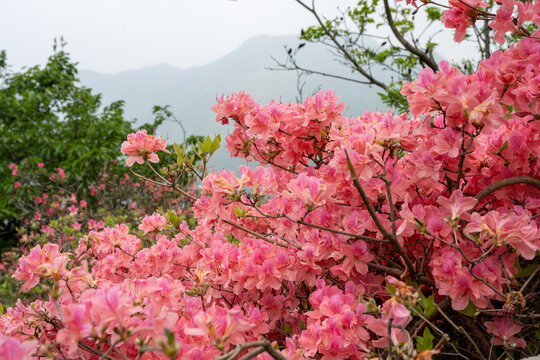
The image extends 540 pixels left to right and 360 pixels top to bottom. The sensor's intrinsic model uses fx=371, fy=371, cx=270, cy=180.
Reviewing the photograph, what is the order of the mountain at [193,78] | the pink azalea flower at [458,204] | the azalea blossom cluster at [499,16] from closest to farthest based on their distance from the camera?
the pink azalea flower at [458,204] → the azalea blossom cluster at [499,16] → the mountain at [193,78]

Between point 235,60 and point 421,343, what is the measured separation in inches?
3858

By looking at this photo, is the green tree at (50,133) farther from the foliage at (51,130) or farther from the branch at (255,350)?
the branch at (255,350)

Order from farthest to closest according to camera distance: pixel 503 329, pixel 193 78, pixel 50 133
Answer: pixel 193 78, pixel 50 133, pixel 503 329

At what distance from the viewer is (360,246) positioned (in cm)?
117

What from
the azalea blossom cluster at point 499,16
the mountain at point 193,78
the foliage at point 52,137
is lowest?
the foliage at point 52,137

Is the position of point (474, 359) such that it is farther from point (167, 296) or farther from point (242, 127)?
point (242, 127)

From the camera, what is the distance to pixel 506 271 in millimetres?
1088

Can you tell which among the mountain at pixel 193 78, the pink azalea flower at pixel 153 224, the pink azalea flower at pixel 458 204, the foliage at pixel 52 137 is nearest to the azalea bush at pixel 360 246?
the pink azalea flower at pixel 458 204

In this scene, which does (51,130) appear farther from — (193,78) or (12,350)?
(193,78)

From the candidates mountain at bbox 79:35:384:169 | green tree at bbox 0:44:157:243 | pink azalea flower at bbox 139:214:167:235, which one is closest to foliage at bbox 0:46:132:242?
green tree at bbox 0:44:157:243

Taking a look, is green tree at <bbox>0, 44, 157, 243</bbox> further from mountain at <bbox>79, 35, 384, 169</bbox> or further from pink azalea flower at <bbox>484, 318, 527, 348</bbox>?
mountain at <bbox>79, 35, 384, 169</bbox>

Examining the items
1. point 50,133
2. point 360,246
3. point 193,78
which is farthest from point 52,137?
point 193,78

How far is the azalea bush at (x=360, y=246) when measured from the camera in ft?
3.03

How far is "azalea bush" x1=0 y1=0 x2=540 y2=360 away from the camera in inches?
36.3
